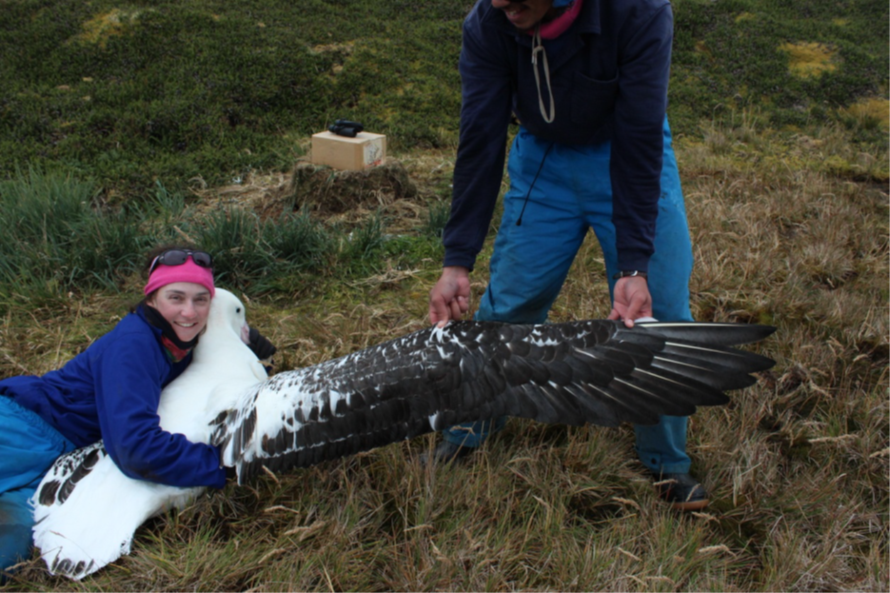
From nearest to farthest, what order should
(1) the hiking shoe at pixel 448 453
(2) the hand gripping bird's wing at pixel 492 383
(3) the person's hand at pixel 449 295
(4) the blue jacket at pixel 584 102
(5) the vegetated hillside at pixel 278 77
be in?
1. (2) the hand gripping bird's wing at pixel 492 383
2. (4) the blue jacket at pixel 584 102
3. (3) the person's hand at pixel 449 295
4. (1) the hiking shoe at pixel 448 453
5. (5) the vegetated hillside at pixel 278 77

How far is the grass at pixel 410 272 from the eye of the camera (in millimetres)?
2447

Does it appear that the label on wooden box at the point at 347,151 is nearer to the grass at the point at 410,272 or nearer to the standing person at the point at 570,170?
the grass at the point at 410,272

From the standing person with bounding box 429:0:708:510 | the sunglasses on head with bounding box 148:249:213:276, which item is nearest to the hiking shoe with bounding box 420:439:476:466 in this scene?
the standing person with bounding box 429:0:708:510

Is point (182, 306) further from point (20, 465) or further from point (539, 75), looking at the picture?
point (539, 75)

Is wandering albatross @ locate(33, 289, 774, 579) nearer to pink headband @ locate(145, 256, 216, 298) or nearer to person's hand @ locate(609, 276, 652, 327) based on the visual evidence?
person's hand @ locate(609, 276, 652, 327)

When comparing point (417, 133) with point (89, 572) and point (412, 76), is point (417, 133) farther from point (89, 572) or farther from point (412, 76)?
point (89, 572)

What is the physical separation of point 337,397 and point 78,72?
323 inches

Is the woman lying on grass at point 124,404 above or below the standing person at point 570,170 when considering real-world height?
below

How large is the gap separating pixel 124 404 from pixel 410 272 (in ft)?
8.60

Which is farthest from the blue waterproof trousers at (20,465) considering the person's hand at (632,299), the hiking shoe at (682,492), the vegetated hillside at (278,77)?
the vegetated hillside at (278,77)

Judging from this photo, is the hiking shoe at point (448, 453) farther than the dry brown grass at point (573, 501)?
Yes

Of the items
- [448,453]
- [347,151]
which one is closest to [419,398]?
[448,453]

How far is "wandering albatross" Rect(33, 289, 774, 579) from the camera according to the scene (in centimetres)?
227

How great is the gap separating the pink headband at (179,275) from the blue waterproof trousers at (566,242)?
132 centimetres
